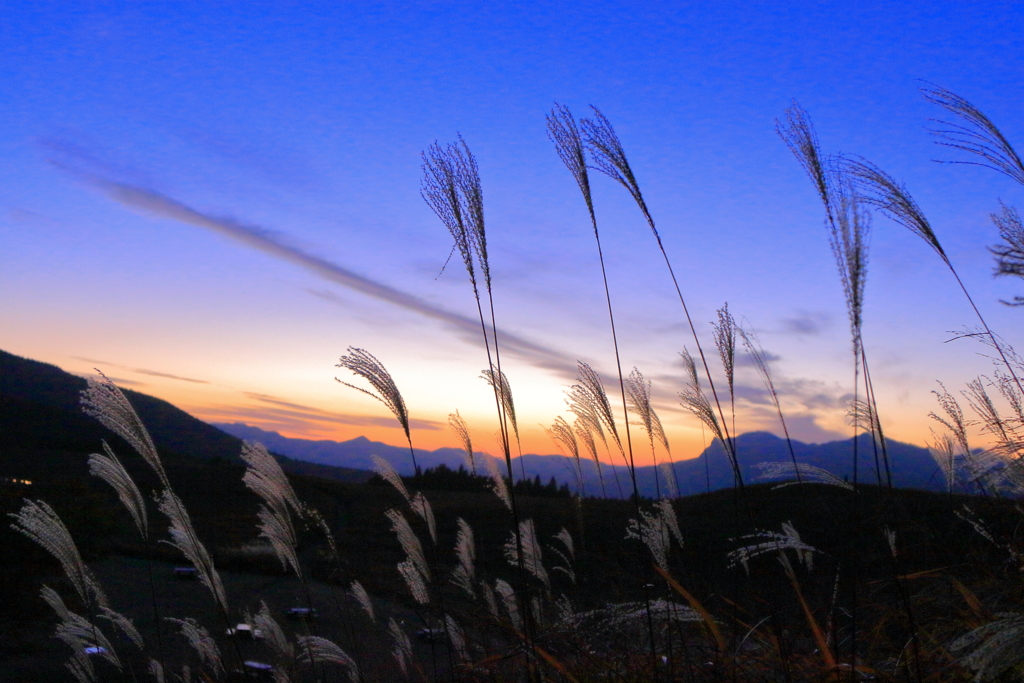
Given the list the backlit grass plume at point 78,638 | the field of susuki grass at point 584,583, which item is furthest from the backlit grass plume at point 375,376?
the backlit grass plume at point 78,638

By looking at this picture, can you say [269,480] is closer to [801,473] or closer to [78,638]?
[78,638]

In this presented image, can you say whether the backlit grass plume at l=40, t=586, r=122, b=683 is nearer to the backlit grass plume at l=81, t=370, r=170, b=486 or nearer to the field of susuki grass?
the field of susuki grass

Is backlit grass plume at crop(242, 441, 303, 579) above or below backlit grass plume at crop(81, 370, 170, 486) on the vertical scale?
below

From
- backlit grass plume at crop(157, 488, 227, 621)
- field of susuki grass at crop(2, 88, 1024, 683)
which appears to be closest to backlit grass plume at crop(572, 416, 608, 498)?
field of susuki grass at crop(2, 88, 1024, 683)

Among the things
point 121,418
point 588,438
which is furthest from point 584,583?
point 121,418

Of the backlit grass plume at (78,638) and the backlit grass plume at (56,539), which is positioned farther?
the backlit grass plume at (78,638)

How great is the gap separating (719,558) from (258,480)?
36.1ft

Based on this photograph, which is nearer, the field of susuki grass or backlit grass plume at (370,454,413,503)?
the field of susuki grass

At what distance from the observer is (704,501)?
16344mm

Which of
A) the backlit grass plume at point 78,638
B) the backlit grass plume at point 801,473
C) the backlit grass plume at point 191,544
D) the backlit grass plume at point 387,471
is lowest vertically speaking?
the backlit grass plume at point 78,638

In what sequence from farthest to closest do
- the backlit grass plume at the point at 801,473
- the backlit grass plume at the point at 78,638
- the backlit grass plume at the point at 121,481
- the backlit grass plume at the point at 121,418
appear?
the backlit grass plume at the point at 78,638 → the backlit grass plume at the point at 121,481 → the backlit grass plume at the point at 121,418 → the backlit grass plume at the point at 801,473

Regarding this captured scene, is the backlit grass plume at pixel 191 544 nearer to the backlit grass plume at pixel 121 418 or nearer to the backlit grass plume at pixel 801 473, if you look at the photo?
the backlit grass plume at pixel 121 418

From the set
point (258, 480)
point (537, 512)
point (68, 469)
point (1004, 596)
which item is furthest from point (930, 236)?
point (537, 512)

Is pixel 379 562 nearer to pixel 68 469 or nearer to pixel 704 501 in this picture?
pixel 68 469
